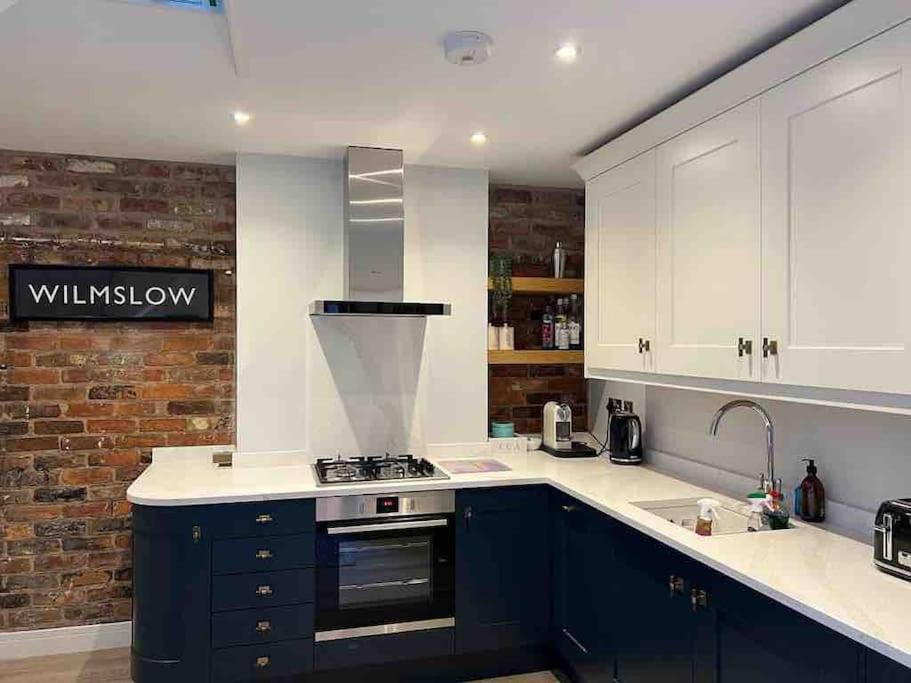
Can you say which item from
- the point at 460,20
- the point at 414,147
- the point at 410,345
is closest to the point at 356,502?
the point at 410,345

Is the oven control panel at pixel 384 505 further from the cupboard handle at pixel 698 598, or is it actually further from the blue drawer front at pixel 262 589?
the cupboard handle at pixel 698 598

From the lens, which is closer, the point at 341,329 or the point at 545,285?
the point at 341,329

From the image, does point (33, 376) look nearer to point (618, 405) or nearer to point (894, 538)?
point (618, 405)

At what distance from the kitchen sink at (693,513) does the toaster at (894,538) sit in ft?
1.98

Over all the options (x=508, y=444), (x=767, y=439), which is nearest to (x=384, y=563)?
(x=508, y=444)

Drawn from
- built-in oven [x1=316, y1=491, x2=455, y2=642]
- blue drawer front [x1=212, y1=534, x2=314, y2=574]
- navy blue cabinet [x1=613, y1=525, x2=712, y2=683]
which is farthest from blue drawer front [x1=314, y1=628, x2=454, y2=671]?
navy blue cabinet [x1=613, y1=525, x2=712, y2=683]

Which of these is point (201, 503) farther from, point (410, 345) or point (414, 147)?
point (414, 147)

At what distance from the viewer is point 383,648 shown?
2.96m

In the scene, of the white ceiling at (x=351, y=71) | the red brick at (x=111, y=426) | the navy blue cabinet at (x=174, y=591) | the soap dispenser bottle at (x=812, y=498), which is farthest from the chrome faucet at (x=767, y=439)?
the red brick at (x=111, y=426)

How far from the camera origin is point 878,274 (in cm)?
175

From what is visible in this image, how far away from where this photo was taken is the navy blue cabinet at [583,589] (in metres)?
2.64

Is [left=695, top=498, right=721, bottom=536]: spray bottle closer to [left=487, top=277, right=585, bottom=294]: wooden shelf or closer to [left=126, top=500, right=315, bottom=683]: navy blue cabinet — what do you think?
[left=126, top=500, right=315, bottom=683]: navy blue cabinet

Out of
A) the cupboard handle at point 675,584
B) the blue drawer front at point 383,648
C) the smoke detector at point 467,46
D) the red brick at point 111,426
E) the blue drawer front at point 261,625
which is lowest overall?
the blue drawer front at point 383,648

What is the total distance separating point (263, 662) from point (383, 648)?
0.50 meters
